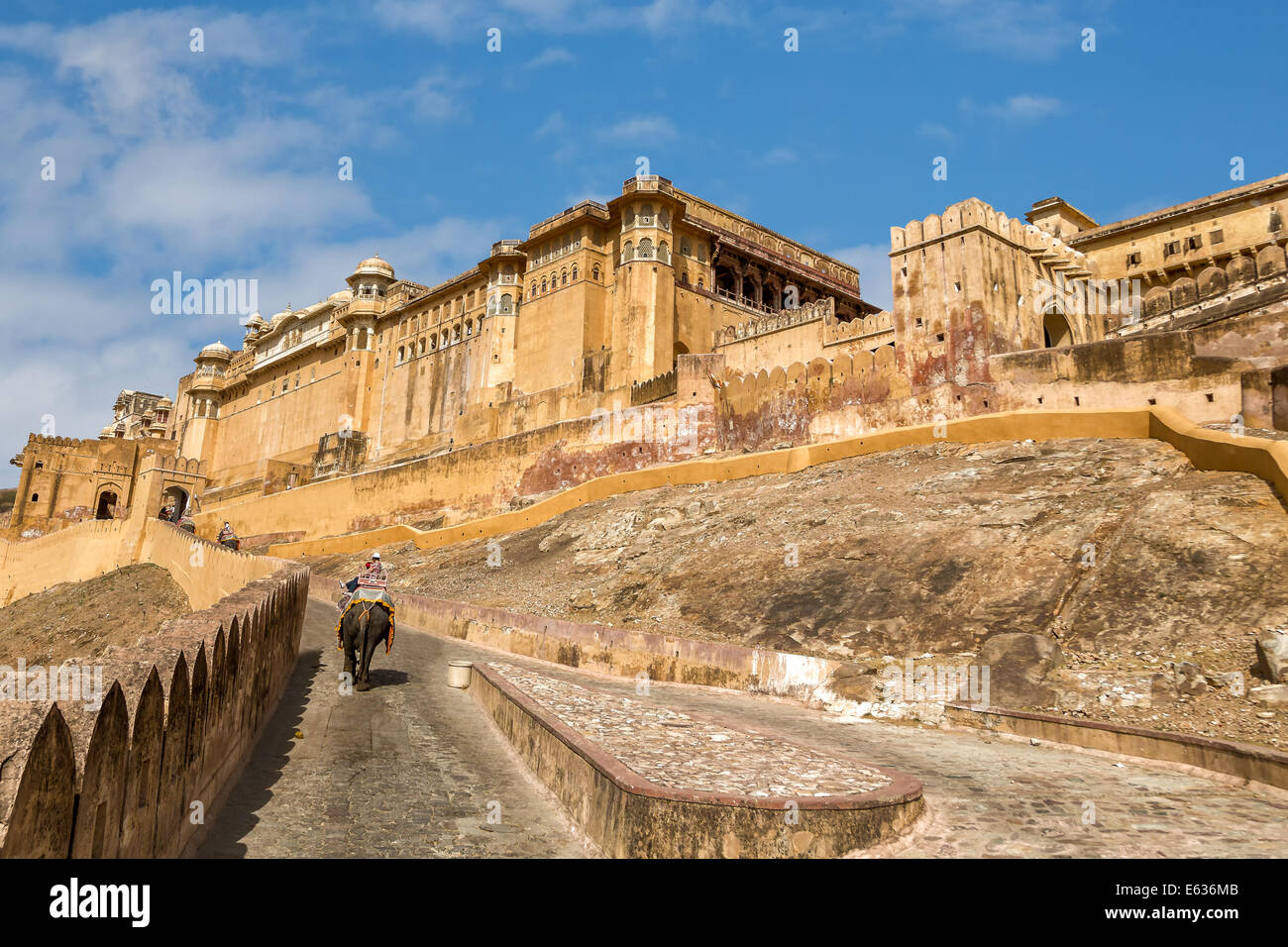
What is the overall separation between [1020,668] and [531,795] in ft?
19.1

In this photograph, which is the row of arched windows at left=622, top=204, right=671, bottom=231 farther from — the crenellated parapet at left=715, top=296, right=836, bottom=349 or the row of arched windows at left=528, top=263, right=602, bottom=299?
the crenellated parapet at left=715, top=296, right=836, bottom=349

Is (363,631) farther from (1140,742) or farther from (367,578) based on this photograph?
(1140,742)

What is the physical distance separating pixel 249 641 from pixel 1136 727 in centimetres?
759

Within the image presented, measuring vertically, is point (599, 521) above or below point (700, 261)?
below

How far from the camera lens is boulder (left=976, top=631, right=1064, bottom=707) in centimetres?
921

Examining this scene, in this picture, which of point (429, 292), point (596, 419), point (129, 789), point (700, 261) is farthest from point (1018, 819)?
point (429, 292)

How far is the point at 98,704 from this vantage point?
3289mm

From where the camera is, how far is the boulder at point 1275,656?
7781 millimetres

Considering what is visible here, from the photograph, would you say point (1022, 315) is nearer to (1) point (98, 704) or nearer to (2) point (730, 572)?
(2) point (730, 572)

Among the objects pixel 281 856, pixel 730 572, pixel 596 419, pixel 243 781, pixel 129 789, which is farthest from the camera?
pixel 596 419

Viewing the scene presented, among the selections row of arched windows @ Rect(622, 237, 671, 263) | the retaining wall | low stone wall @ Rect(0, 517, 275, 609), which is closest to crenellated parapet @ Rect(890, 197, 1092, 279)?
row of arched windows @ Rect(622, 237, 671, 263)

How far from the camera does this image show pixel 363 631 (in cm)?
1016

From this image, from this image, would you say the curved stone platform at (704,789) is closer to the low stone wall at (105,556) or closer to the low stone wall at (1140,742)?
the low stone wall at (1140,742)

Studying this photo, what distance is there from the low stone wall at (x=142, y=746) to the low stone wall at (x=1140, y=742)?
7044 mm
